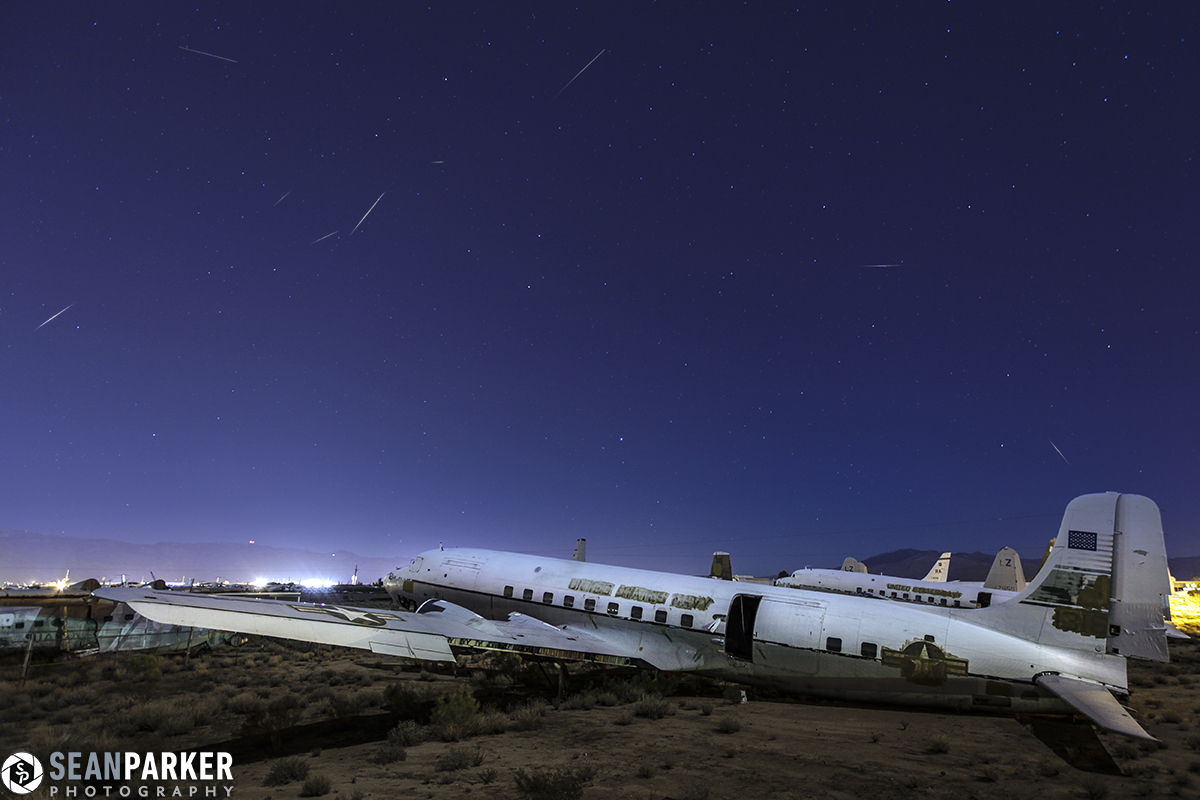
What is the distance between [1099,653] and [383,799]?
15.5 m

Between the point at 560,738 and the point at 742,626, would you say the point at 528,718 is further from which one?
the point at 742,626

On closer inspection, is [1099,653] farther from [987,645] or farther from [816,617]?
[816,617]

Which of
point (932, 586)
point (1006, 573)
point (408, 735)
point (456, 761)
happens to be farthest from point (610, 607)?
point (1006, 573)

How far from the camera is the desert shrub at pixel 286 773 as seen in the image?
9641 mm

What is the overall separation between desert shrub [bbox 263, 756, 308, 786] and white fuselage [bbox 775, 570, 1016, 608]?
114ft

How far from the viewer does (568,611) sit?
19844 mm

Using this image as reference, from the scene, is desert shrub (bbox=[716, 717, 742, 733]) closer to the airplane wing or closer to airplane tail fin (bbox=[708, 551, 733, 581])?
the airplane wing

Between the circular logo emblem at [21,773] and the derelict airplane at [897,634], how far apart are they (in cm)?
266

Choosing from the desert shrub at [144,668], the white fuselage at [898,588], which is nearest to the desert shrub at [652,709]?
A: the desert shrub at [144,668]

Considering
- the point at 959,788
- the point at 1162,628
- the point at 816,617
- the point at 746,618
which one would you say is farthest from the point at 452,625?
the point at 1162,628

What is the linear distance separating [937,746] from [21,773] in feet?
54.1

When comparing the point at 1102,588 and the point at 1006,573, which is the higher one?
the point at 1102,588

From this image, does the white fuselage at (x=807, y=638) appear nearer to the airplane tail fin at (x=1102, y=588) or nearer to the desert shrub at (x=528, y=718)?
the airplane tail fin at (x=1102, y=588)

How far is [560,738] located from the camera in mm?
12727
